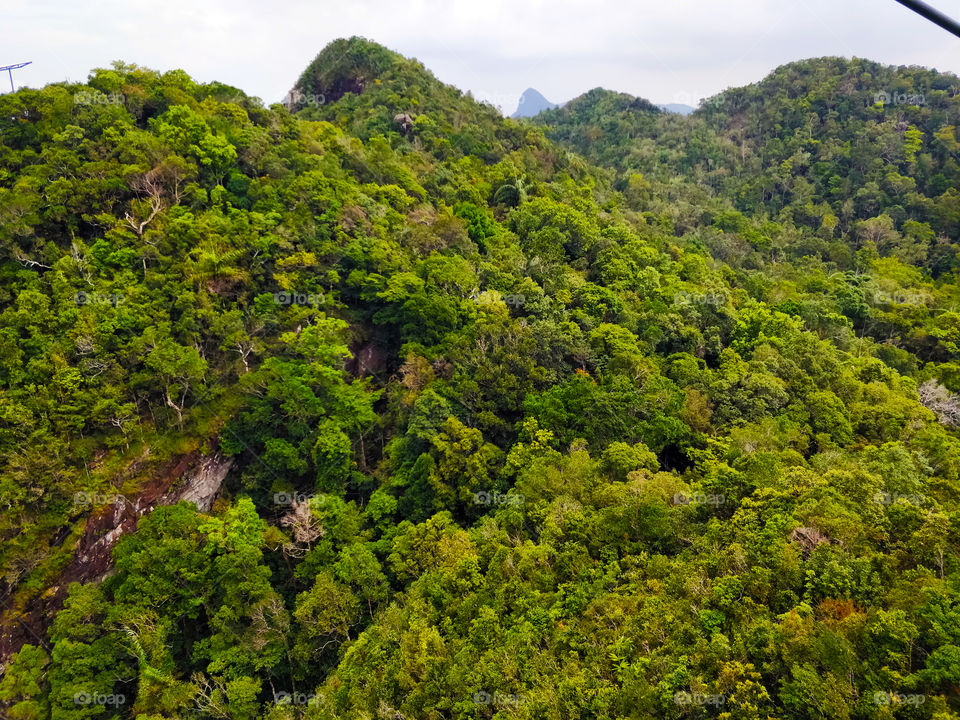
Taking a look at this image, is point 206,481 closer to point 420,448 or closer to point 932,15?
point 420,448

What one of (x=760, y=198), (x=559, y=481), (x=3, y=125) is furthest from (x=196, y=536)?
(x=760, y=198)

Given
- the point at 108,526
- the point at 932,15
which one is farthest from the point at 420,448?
the point at 932,15

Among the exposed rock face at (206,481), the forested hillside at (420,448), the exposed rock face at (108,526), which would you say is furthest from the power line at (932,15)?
the exposed rock face at (206,481)

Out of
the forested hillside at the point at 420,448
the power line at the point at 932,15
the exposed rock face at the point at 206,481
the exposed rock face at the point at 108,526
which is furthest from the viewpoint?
the exposed rock face at the point at 206,481

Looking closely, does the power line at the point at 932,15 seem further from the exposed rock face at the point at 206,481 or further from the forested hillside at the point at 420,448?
the exposed rock face at the point at 206,481

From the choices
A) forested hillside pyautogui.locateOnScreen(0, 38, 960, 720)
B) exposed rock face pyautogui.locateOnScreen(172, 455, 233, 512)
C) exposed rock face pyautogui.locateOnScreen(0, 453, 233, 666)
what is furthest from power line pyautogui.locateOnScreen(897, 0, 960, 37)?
exposed rock face pyautogui.locateOnScreen(172, 455, 233, 512)

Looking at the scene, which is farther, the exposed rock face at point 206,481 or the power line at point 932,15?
the exposed rock face at point 206,481
